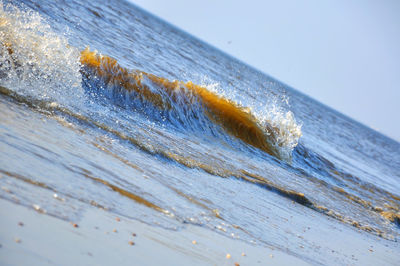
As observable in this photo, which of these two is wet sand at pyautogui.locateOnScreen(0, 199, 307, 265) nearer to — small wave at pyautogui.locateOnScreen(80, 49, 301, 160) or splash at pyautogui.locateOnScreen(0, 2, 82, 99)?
splash at pyautogui.locateOnScreen(0, 2, 82, 99)

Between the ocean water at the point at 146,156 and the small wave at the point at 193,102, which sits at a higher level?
the small wave at the point at 193,102

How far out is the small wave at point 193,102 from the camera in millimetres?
9664

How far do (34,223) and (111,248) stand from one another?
0.52 meters

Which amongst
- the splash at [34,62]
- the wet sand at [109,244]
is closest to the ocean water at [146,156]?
the splash at [34,62]

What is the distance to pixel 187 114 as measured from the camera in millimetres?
11109

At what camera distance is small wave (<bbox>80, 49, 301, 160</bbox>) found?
31.7 feet

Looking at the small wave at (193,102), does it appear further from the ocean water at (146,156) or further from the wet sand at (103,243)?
the wet sand at (103,243)

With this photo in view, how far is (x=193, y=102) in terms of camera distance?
12.0m

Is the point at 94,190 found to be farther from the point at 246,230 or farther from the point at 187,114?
the point at 187,114

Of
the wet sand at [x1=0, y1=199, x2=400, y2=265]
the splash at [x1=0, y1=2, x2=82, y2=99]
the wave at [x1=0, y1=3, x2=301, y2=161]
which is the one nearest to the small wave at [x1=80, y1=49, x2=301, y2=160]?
the wave at [x1=0, y1=3, x2=301, y2=161]

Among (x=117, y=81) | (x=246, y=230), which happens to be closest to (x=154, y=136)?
(x=117, y=81)

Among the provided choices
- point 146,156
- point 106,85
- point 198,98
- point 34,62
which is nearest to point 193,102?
point 198,98

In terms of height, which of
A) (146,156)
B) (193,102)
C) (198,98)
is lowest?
(146,156)

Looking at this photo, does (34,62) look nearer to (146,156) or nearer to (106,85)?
(106,85)
